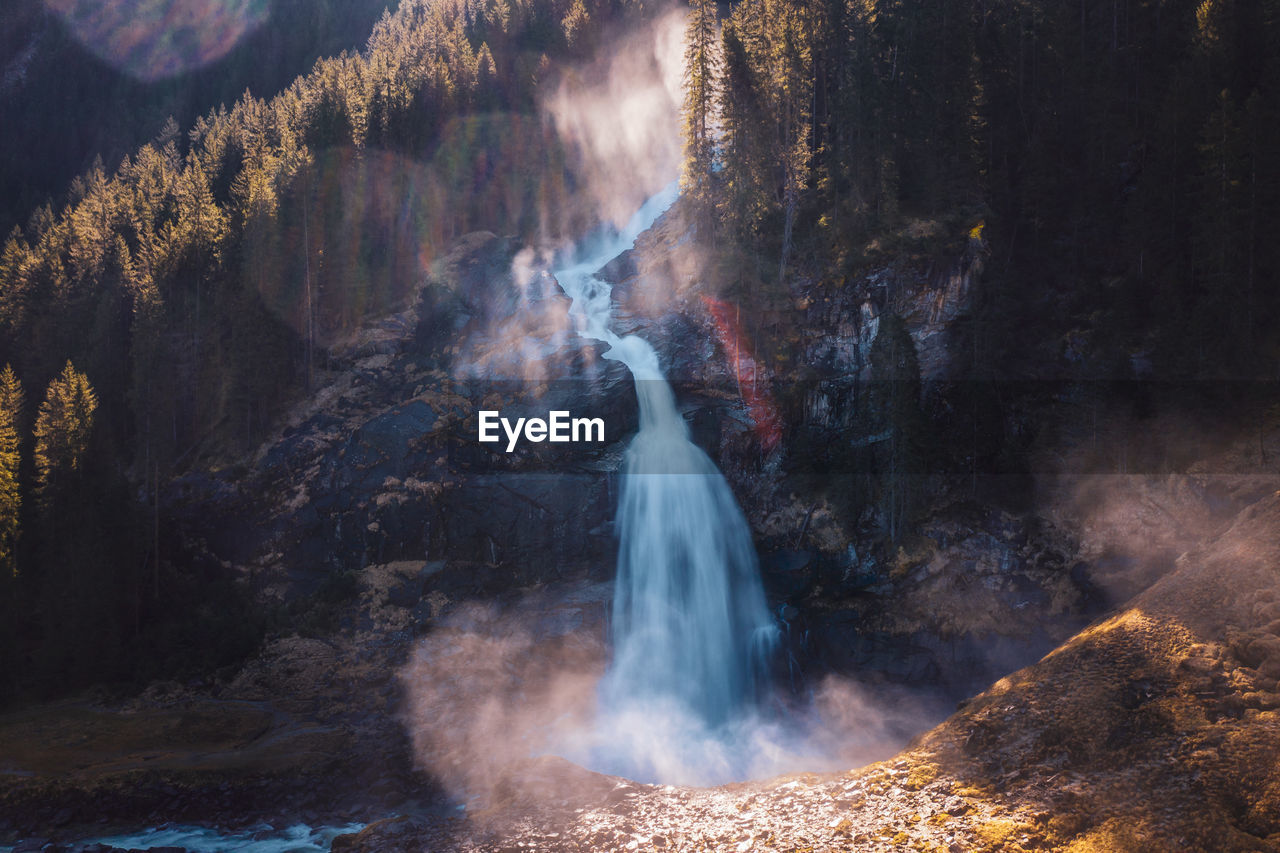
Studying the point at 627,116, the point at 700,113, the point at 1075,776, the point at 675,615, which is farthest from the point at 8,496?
the point at 627,116

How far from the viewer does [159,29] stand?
10431 centimetres

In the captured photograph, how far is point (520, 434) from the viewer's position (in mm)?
35062

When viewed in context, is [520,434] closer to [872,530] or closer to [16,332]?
[872,530]

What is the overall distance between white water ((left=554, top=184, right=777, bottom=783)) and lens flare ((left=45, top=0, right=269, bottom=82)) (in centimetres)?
10195

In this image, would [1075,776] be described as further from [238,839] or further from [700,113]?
[700,113]

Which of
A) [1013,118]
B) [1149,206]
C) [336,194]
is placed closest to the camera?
[1149,206]

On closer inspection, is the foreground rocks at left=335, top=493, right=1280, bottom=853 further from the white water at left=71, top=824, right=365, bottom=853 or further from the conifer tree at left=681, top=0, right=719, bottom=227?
the conifer tree at left=681, top=0, right=719, bottom=227

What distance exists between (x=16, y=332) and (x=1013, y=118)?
6207 centimetres

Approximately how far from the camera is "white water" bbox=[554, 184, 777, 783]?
83.0 feet

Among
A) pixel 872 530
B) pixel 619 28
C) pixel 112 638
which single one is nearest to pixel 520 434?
pixel 872 530

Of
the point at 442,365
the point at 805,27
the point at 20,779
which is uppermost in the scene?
the point at 805,27

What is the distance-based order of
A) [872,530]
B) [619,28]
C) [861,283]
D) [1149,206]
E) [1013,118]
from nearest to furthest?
[1149,206]
[872,530]
[861,283]
[1013,118]
[619,28]

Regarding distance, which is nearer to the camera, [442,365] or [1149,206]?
[1149,206]

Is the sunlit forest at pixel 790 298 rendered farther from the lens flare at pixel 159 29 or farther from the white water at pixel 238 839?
the lens flare at pixel 159 29
